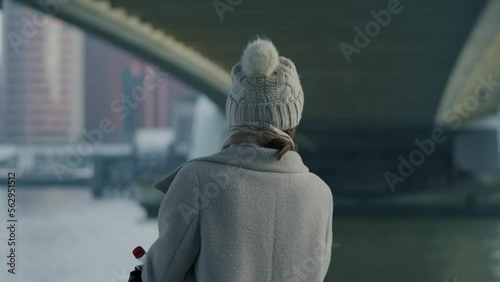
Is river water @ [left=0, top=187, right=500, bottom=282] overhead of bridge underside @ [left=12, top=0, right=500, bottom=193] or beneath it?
beneath

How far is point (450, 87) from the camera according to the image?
12945 millimetres

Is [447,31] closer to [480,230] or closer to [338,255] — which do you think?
[338,255]

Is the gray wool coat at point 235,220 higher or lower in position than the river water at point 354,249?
higher

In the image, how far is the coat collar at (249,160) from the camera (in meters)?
1.24

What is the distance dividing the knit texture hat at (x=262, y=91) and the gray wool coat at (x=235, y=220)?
0.15 feet

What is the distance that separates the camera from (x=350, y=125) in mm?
18188

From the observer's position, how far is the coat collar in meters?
1.24

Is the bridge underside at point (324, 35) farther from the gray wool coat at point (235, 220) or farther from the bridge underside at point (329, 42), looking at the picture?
the gray wool coat at point (235, 220)

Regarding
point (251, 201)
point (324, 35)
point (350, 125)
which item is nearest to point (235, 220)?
point (251, 201)

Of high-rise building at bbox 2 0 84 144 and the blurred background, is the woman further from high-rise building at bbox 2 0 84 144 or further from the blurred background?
high-rise building at bbox 2 0 84 144

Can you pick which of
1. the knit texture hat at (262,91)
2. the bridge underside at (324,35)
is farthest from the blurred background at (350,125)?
the knit texture hat at (262,91)

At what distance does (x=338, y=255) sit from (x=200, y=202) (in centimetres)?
920

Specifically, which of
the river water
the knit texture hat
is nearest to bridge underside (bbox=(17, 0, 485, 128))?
the river water

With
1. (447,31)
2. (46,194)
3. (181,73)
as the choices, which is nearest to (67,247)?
(181,73)
